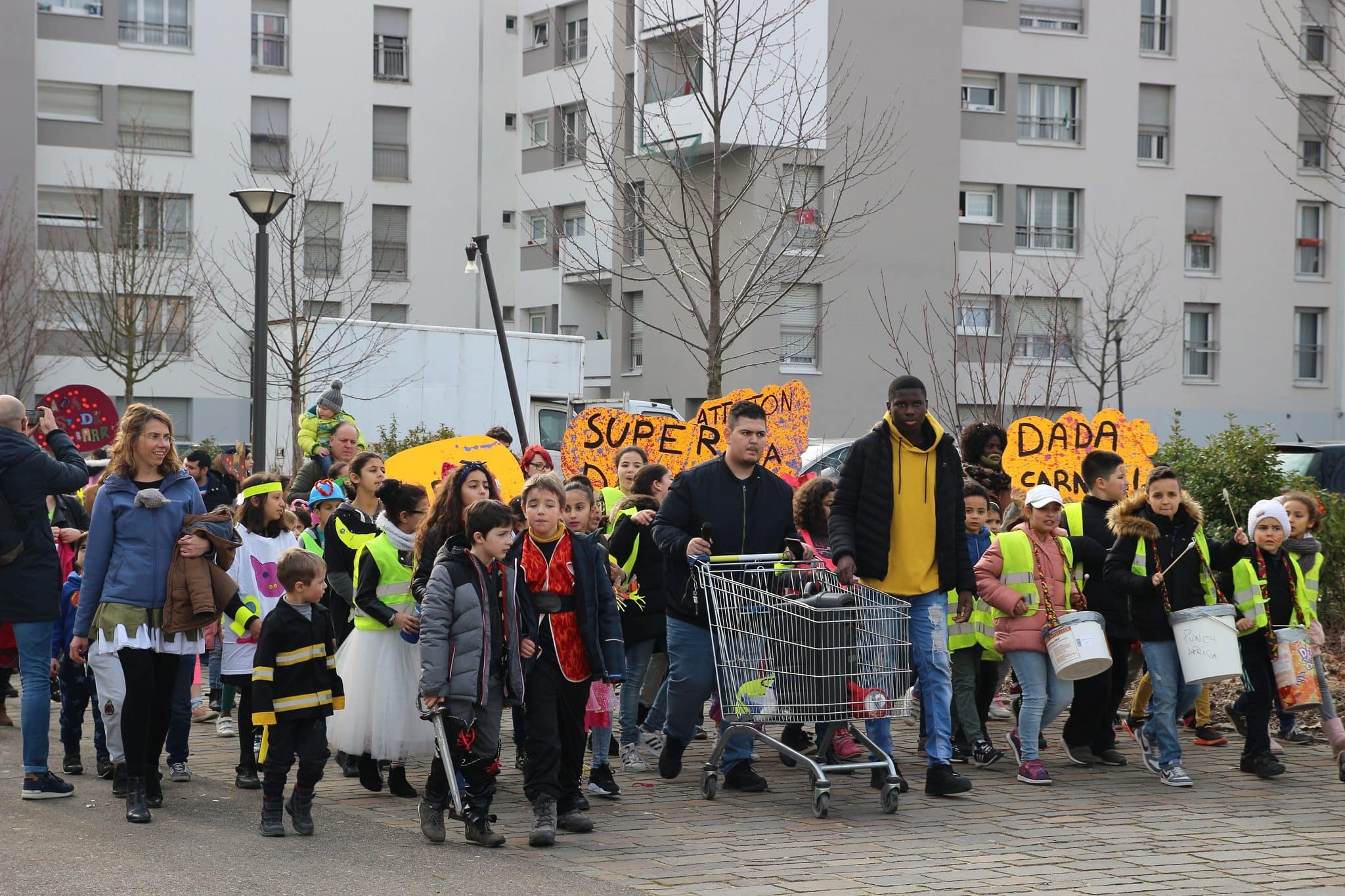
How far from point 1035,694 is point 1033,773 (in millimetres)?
458

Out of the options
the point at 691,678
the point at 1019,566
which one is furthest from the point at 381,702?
the point at 1019,566

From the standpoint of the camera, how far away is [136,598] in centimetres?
834

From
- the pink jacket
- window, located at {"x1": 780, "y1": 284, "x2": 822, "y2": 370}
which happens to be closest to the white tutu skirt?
the pink jacket

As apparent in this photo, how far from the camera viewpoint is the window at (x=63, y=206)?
4388 cm

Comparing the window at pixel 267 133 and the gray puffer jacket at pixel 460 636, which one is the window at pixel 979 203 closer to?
the window at pixel 267 133

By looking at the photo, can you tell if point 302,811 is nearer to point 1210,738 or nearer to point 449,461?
point 449,461

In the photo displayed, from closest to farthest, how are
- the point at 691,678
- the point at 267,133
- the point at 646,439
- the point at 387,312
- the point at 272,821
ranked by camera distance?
the point at 272,821 → the point at 691,678 → the point at 646,439 → the point at 267,133 → the point at 387,312

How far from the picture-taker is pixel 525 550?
803cm

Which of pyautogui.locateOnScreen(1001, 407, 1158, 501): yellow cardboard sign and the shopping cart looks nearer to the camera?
the shopping cart

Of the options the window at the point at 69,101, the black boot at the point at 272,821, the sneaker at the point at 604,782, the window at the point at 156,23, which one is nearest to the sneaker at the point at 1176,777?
the sneaker at the point at 604,782

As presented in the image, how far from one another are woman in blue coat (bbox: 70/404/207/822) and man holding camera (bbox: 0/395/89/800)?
385 millimetres

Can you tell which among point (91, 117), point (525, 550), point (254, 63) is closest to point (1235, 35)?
point (254, 63)

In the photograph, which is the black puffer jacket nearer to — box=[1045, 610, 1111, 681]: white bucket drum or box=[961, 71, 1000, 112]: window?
box=[1045, 610, 1111, 681]: white bucket drum

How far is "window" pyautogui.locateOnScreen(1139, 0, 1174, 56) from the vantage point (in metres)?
45.0
